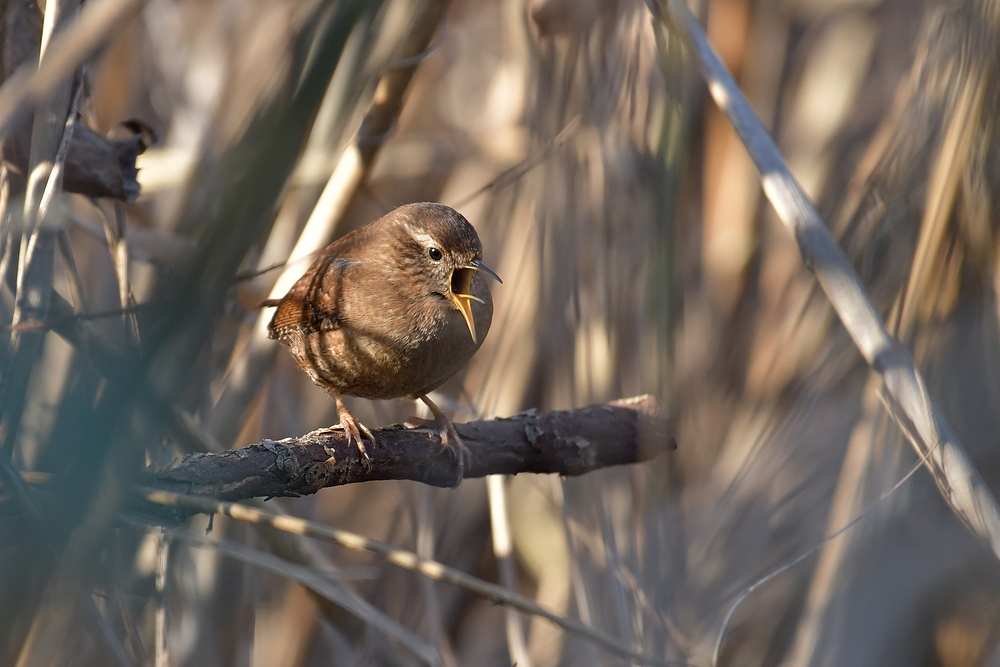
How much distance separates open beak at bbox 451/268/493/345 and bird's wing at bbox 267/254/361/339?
0.36 metres

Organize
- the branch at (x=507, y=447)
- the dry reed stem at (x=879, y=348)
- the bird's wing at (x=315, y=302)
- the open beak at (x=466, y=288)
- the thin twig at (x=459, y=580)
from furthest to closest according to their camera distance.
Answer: the bird's wing at (x=315, y=302)
the open beak at (x=466, y=288)
the branch at (x=507, y=447)
the thin twig at (x=459, y=580)
the dry reed stem at (x=879, y=348)

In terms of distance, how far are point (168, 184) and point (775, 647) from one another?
3.38m

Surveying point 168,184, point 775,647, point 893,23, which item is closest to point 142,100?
point 168,184

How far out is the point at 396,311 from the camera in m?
2.71

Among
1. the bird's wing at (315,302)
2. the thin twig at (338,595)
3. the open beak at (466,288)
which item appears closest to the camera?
the thin twig at (338,595)

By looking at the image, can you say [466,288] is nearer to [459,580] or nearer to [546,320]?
[546,320]

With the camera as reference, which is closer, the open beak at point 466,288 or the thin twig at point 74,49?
the thin twig at point 74,49

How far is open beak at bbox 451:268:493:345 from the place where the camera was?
8.55ft

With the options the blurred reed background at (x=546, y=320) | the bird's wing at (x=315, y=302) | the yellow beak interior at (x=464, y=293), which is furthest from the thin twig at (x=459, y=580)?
the bird's wing at (x=315, y=302)

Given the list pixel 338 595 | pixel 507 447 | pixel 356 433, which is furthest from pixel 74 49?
pixel 338 595

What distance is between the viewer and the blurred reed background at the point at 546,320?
129 cm

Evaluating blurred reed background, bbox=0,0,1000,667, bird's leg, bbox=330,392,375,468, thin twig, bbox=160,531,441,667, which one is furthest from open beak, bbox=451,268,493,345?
thin twig, bbox=160,531,441,667

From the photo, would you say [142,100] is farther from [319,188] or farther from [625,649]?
[625,649]

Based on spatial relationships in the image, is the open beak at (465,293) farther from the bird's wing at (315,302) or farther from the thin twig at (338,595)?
the thin twig at (338,595)
